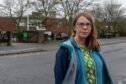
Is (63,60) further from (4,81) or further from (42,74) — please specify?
(42,74)

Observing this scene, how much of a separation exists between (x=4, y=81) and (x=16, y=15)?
4555 centimetres

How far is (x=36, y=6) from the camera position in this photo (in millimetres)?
49812

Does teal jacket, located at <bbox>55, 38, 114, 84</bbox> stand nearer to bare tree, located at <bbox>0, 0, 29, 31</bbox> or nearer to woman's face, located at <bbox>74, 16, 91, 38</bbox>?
woman's face, located at <bbox>74, 16, 91, 38</bbox>

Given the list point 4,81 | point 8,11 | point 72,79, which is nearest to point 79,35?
point 72,79

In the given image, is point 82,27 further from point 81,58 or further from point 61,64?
point 61,64

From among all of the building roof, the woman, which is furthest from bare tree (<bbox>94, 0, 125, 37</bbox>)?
the woman

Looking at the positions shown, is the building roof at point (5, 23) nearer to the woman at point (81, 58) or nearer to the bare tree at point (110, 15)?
the bare tree at point (110, 15)

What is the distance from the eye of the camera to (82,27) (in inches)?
140

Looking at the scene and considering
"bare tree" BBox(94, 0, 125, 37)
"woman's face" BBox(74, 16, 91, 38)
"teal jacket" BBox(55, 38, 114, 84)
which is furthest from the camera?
"bare tree" BBox(94, 0, 125, 37)

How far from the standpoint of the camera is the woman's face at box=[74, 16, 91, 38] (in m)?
3.55

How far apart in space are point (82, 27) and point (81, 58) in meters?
0.32

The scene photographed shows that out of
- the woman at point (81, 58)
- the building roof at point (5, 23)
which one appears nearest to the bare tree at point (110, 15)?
the building roof at point (5, 23)

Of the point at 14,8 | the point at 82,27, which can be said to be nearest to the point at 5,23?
the point at 14,8

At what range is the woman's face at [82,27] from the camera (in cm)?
355
